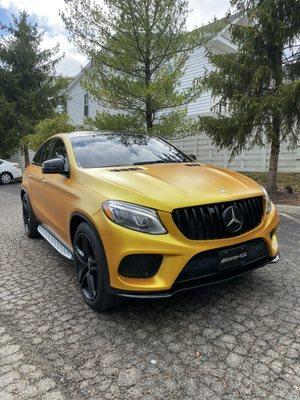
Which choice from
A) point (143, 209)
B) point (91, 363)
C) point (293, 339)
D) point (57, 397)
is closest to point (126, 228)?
point (143, 209)

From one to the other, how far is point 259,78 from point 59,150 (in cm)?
645

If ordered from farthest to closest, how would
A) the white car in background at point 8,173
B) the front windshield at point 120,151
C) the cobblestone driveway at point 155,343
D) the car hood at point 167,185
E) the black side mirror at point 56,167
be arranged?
1. the white car in background at point 8,173
2. the front windshield at point 120,151
3. the black side mirror at point 56,167
4. the car hood at point 167,185
5. the cobblestone driveway at point 155,343

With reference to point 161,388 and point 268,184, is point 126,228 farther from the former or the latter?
point 268,184

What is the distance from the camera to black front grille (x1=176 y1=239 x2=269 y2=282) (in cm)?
294

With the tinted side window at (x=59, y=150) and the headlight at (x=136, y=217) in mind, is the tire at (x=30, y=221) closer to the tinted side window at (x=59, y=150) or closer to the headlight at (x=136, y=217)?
the tinted side window at (x=59, y=150)

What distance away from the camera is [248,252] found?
328cm

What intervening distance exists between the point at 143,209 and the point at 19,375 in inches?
57.4

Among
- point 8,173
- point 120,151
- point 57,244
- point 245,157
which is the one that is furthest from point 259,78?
point 8,173

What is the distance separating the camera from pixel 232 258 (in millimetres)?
3141

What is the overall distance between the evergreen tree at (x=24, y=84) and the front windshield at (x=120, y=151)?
16.6 meters

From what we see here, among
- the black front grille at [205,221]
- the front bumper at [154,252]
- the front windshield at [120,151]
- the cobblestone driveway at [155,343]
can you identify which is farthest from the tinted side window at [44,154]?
→ the black front grille at [205,221]

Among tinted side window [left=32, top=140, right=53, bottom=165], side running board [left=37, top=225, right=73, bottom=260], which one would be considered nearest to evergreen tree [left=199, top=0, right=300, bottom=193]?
tinted side window [left=32, top=140, right=53, bottom=165]

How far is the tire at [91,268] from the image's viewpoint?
3109 millimetres

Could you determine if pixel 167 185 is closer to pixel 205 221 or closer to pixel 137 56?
pixel 205 221
